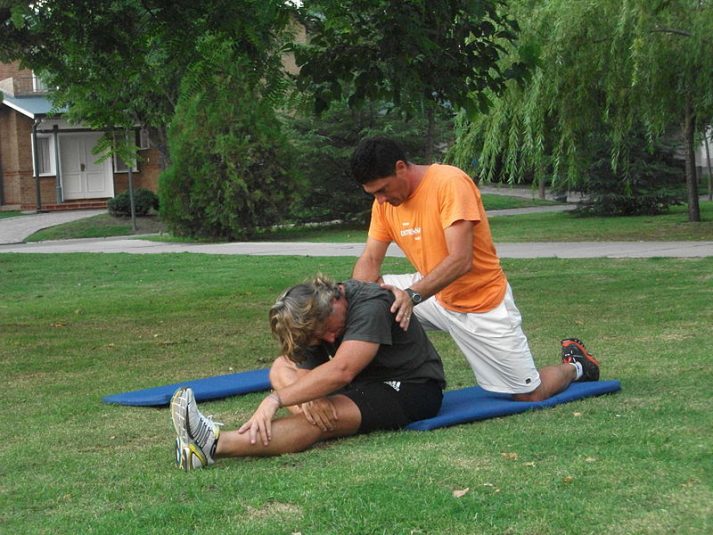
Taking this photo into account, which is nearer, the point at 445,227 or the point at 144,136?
the point at 445,227

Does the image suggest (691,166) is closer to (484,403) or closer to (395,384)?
(484,403)

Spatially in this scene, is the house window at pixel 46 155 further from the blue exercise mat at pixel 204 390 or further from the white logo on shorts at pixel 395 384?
the white logo on shorts at pixel 395 384

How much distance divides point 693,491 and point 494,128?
14.0m

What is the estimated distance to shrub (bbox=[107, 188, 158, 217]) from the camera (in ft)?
112

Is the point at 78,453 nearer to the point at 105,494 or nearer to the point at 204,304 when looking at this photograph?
the point at 105,494

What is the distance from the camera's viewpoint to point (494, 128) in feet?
58.5

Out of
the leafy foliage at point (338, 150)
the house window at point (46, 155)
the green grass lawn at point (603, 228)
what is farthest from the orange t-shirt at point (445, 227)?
the house window at point (46, 155)

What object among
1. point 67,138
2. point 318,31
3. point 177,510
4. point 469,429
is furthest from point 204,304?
point 67,138

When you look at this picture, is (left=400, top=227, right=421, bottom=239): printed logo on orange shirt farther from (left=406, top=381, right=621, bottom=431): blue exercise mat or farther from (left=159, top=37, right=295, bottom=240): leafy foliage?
(left=159, top=37, right=295, bottom=240): leafy foliage

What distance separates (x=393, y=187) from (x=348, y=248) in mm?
14993

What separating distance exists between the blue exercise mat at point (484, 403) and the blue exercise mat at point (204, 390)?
1414 mm

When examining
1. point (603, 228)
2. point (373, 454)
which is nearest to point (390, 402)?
point (373, 454)

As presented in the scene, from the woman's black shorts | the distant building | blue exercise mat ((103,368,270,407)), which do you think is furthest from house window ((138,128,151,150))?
the woman's black shorts

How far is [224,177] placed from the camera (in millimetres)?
25938
